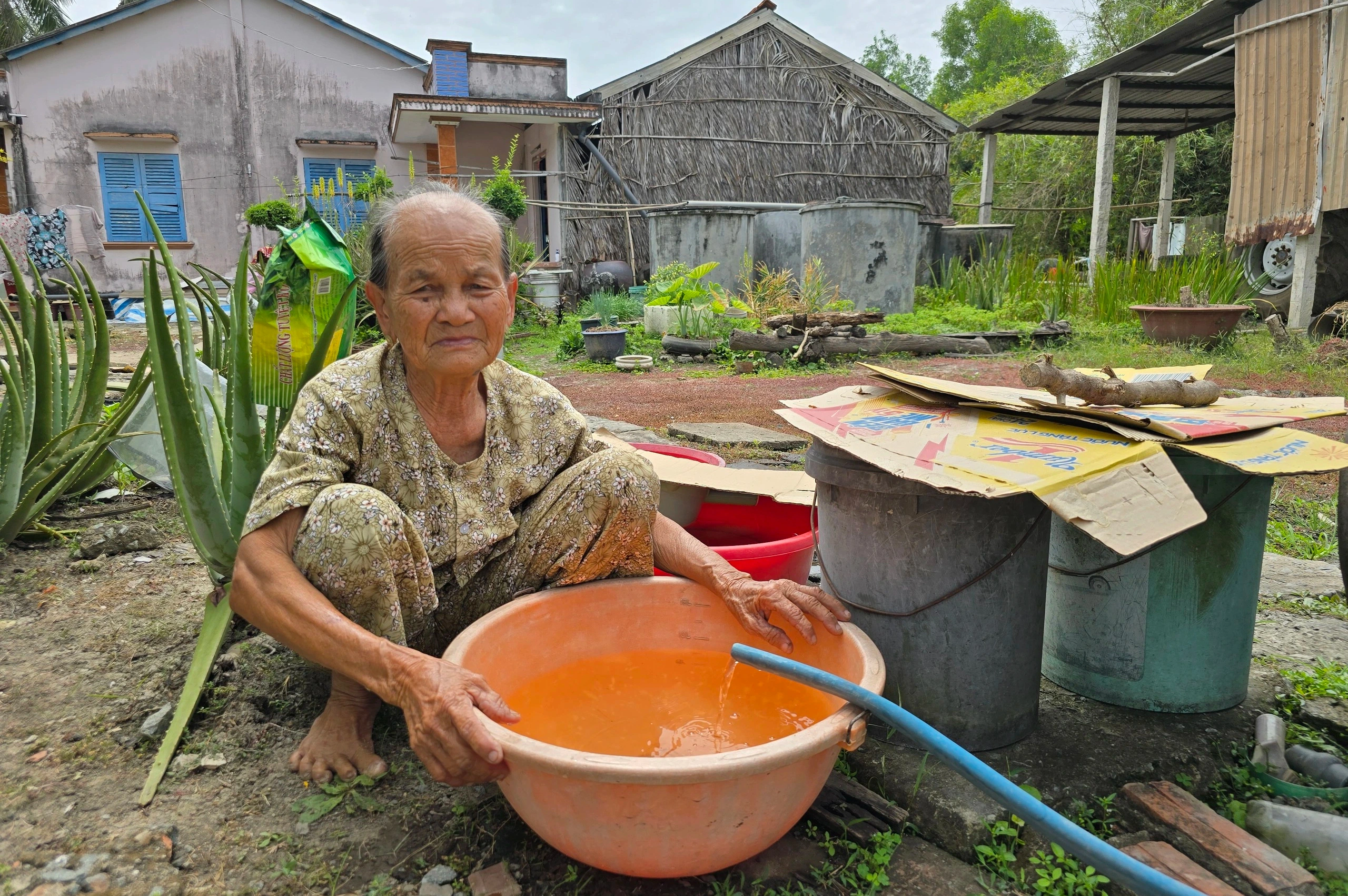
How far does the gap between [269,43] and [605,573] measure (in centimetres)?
1482

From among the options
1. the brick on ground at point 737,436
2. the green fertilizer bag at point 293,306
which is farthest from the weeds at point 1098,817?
the brick on ground at point 737,436

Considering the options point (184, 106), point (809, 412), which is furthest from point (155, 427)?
point (184, 106)

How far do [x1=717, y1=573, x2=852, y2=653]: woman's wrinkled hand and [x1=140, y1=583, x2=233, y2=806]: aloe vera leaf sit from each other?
1.12 m

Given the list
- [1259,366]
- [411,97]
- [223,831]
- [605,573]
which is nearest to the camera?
[223,831]

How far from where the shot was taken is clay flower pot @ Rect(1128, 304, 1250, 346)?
7.03m

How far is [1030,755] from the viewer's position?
1665 millimetres

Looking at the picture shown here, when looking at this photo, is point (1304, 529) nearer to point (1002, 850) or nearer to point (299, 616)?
point (1002, 850)

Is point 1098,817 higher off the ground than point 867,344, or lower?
lower

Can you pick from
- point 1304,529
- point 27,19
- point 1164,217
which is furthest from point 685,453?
point 27,19

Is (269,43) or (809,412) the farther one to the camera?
(269,43)

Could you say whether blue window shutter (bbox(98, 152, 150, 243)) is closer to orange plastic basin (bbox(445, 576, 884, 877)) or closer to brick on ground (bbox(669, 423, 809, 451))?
brick on ground (bbox(669, 423, 809, 451))

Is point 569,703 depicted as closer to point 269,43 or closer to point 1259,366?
point 1259,366

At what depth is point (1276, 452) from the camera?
1498 millimetres

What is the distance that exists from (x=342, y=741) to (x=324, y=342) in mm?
929
